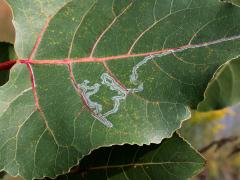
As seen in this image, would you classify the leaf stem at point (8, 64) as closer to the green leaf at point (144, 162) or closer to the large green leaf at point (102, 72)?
the large green leaf at point (102, 72)

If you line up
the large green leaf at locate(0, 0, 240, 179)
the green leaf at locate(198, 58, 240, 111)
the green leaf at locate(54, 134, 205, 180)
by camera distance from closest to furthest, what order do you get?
the large green leaf at locate(0, 0, 240, 179) < the green leaf at locate(54, 134, 205, 180) < the green leaf at locate(198, 58, 240, 111)

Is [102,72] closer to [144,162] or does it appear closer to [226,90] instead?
[144,162]

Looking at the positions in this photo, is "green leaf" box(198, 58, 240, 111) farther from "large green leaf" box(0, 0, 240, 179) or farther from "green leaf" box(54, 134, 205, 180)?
"large green leaf" box(0, 0, 240, 179)

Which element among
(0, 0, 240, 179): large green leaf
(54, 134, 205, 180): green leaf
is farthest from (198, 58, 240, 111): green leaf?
(0, 0, 240, 179): large green leaf

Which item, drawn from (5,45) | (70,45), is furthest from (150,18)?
(5,45)

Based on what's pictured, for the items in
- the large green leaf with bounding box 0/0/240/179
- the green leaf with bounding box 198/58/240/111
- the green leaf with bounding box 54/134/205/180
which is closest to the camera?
the large green leaf with bounding box 0/0/240/179

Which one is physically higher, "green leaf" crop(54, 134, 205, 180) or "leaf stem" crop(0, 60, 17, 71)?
"leaf stem" crop(0, 60, 17, 71)

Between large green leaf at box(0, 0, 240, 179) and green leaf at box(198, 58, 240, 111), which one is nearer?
large green leaf at box(0, 0, 240, 179)

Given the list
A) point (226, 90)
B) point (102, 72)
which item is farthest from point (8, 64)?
point (226, 90)

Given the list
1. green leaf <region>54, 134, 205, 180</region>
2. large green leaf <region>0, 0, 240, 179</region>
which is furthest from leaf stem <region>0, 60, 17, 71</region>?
green leaf <region>54, 134, 205, 180</region>
